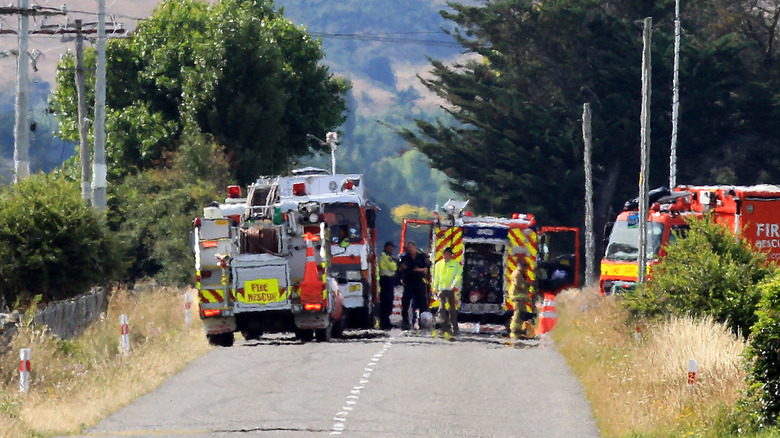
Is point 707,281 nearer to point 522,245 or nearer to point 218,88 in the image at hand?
point 522,245

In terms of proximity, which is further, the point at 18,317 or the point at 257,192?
the point at 257,192

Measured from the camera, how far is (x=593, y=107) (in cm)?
5816

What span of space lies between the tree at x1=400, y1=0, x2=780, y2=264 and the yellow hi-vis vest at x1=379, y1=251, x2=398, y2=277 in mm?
27504

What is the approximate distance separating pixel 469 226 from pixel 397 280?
2005 mm

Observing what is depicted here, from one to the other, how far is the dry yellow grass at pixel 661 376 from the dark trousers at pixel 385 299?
710 centimetres

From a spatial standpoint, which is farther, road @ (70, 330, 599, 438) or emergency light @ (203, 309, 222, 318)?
emergency light @ (203, 309, 222, 318)

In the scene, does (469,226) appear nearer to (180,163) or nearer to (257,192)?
(257,192)

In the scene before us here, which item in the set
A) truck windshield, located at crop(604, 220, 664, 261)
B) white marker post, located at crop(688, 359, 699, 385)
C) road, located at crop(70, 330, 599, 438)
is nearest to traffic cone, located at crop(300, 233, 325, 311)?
road, located at crop(70, 330, 599, 438)

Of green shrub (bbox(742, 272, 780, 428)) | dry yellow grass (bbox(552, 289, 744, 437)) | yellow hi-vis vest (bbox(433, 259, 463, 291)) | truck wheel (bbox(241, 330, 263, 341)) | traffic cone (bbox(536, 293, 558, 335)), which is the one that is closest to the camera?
green shrub (bbox(742, 272, 780, 428))

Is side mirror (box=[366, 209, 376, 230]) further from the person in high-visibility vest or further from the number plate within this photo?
the number plate

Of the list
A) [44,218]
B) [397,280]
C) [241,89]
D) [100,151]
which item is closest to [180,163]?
[241,89]

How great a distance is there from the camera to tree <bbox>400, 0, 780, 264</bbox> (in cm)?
5703

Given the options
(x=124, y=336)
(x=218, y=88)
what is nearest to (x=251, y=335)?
(x=124, y=336)

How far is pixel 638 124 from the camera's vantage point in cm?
5622
